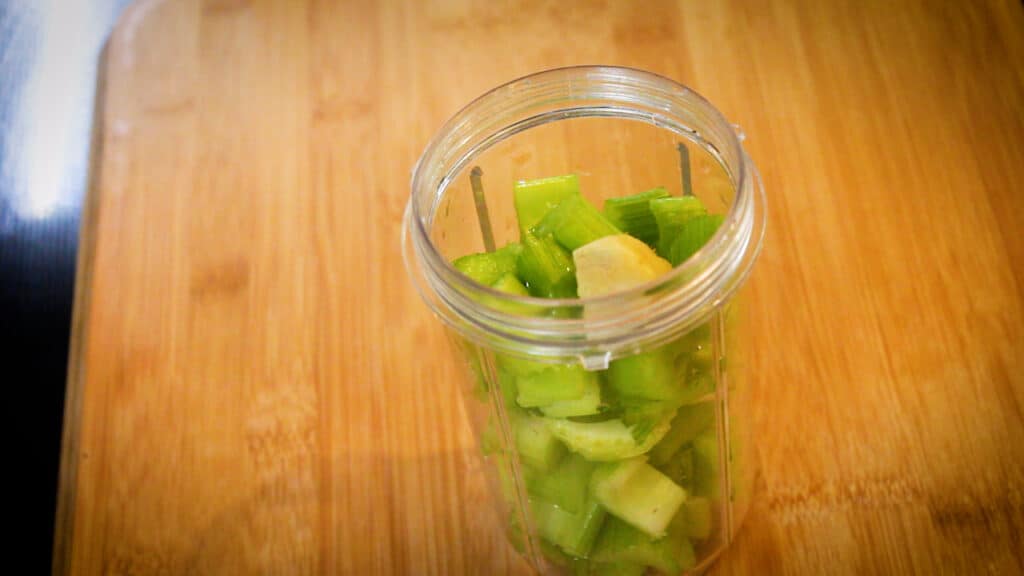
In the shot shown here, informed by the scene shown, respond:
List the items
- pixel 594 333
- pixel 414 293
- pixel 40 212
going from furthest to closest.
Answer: pixel 40 212, pixel 414 293, pixel 594 333

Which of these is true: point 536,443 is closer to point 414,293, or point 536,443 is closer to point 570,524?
point 570,524

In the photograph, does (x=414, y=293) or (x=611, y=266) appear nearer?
(x=611, y=266)

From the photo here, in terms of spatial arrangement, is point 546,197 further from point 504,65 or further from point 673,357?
point 504,65

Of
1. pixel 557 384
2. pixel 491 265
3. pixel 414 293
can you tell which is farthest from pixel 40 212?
pixel 557 384

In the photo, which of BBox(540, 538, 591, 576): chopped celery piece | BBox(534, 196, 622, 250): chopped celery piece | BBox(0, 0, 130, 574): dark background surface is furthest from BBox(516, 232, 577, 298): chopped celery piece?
BBox(0, 0, 130, 574): dark background surface

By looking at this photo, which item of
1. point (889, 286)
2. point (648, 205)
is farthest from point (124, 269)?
point (889, 286)

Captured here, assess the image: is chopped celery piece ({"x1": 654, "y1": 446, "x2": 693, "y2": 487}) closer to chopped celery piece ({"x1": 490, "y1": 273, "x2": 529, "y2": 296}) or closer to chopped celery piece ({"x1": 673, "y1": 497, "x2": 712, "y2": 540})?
chopped celery piece ({"x1": 673, "y1": 497, "x2": 712, "y2": 540})
